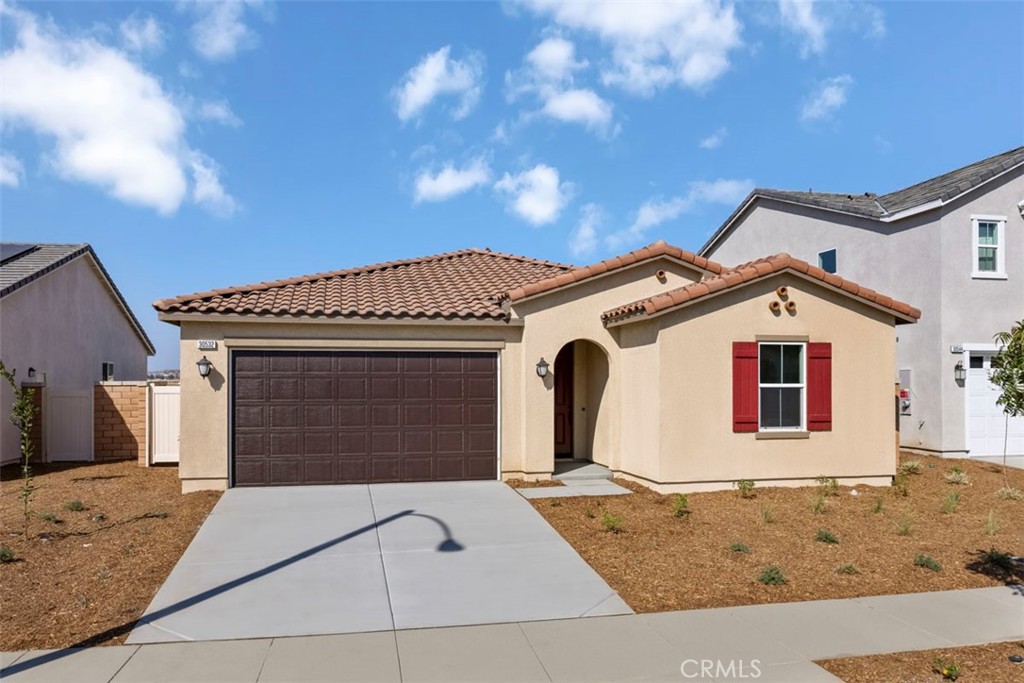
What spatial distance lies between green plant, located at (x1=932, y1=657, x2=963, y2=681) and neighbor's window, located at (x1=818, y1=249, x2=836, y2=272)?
52.0ft

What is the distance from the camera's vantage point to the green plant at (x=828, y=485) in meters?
11.8

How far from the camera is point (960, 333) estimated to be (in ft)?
53.9

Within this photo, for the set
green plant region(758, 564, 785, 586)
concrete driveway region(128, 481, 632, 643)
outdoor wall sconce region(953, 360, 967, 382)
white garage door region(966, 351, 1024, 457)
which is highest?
outdoor wall sconce region(953, 360, 967, 382)

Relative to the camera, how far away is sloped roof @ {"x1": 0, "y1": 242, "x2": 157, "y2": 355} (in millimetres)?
16469

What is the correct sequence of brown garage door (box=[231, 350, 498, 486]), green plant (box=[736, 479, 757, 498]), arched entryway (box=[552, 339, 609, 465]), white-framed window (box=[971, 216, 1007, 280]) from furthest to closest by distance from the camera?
white-framed window (box=[971, 216, 1007, 280])
arched entryway (box=[552, 339, 609, 465])
brown garage door (box=[231, 350, 498, 486])
green plant (box=[736, 479, 757, 498])

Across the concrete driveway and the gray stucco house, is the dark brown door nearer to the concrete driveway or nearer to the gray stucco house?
the concrete driveway

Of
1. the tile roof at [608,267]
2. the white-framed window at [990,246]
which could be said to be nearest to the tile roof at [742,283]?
the tile roof at [608,267]

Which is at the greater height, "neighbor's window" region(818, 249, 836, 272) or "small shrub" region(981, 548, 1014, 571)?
"neighbor's window" region(818, 249, 836, 272)

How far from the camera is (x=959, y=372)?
1628 centimetres

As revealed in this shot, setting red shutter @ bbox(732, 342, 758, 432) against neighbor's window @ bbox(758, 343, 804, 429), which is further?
neighbor's window @ bbox(758, 343, 804, 429)

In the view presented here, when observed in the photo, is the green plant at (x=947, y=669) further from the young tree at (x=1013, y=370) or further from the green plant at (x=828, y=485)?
the green plant at (x=828, y=485)

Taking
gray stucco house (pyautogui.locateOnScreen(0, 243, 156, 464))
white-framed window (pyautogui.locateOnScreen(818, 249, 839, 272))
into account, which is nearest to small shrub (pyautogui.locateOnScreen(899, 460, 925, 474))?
white-framed window (pyautogui.locateOnScreen(818, 249, 839, 272))

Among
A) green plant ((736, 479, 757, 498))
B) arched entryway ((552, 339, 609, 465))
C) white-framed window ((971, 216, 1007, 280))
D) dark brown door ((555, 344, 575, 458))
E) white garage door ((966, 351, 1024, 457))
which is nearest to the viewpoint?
green plant ((736, 479, 757, 498))

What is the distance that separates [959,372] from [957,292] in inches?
71.4
